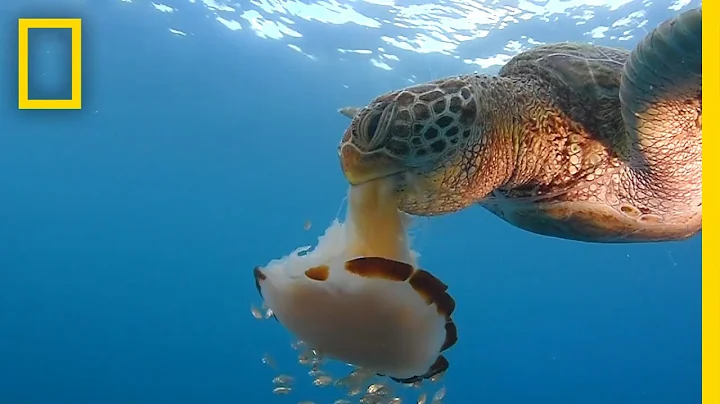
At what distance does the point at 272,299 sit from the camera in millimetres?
1272

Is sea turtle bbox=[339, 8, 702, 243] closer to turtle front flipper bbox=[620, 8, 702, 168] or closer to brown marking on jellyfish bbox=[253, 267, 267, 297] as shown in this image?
turtle front flipper bbox=[620, 8, 702, 168]

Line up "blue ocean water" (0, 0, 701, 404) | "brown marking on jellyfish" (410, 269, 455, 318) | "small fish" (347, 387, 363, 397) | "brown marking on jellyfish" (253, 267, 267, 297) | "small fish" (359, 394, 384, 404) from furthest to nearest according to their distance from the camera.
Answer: "blue ocean water" (0, 0, 701, 404)
"small fish" (359, 394, 384, 404)
"small fish" (347, 387, 363, 397)
"brown marking on jellyfish" (253, 267, 267, 297)
"brown marking on jellyfish" (410, 269, 455, 318)

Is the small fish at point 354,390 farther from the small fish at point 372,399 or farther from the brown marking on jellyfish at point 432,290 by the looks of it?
the brown marking on jellyfish at point 432,290

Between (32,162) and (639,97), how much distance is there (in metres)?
16.7

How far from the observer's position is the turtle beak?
1.30 metres

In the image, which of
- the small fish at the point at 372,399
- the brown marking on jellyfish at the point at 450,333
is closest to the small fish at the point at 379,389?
the small fish at the point at 372,399

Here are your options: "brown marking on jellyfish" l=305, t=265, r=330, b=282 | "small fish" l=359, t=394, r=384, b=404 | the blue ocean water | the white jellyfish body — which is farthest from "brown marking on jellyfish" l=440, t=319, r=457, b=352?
the blue ocean water

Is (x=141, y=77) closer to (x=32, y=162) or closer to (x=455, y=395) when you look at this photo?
(x=32, y=162)

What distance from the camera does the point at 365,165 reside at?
1.30m

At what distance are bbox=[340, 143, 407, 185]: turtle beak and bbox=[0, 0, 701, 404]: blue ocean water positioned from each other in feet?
11.3

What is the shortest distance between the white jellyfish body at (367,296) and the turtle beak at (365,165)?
1.1 inches

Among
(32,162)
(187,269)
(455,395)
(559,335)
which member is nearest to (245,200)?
(187,269)

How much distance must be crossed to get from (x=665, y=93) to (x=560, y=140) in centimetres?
33

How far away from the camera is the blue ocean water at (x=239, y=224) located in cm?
996
